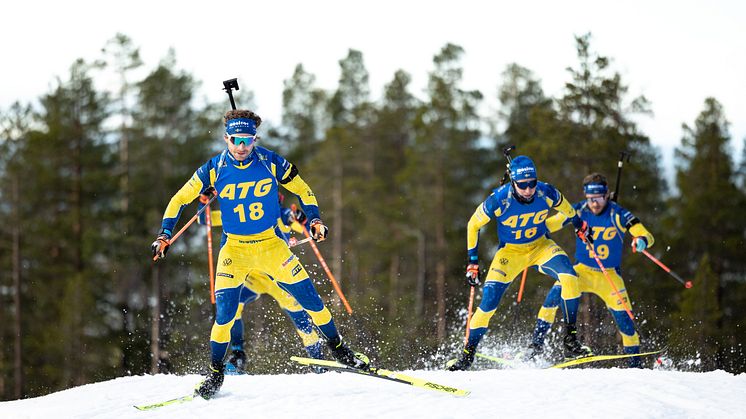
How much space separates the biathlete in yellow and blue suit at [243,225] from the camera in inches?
275

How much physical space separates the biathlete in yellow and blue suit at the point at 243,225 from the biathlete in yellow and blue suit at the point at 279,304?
65.0 inches

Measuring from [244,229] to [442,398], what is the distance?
2289mm

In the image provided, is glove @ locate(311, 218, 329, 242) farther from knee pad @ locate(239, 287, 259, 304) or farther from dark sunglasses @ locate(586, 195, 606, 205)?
dark sunglasses @ locate(586, 195, 606, 205)

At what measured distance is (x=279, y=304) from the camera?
9.11 meters

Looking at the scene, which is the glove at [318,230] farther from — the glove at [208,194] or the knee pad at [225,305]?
the glove at [208,194]

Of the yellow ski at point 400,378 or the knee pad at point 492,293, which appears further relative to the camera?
the knee pad at point 492,293

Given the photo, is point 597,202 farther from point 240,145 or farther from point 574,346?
point 240,145

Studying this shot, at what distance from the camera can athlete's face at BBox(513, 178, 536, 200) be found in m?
9.01

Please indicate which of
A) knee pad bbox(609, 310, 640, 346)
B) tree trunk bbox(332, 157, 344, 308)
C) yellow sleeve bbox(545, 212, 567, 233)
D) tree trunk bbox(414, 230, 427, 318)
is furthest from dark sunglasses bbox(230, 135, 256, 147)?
tree trunk bbox(332, 157, 344, 308)

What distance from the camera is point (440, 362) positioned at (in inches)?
496

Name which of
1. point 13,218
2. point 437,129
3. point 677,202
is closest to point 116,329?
point 13,218

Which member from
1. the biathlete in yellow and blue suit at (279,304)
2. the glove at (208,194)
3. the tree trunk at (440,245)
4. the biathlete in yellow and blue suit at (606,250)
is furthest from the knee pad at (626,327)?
the tree trunk at (440,245)

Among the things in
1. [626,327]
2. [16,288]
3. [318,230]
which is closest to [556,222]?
[626,327]

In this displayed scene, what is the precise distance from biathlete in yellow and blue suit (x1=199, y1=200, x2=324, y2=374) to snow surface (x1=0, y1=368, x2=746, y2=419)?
1.36 metres
